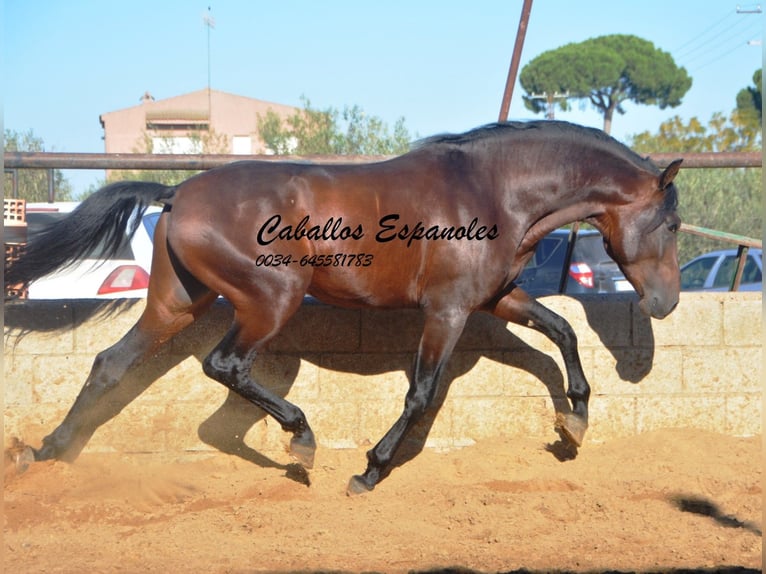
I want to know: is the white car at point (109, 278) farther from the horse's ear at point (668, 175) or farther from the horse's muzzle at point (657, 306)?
the horse's ear at point (668, 175)

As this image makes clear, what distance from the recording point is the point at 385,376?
19.2 feet

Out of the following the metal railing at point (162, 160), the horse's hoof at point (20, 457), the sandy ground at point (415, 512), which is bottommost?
the sandy ground at point (415, 512)

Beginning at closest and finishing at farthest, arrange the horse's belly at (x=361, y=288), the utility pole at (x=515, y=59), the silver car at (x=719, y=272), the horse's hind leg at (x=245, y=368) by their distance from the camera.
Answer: the horse's hind leg at (x=245, y=368) < the horse's belly at (x=361, y=288) < the utility pole at (x=515, y=59) < the silver car at (x=719, y=272)

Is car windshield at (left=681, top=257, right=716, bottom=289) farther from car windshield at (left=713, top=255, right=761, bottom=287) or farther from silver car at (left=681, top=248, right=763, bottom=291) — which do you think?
car windshield at (left=713, top=255, right=761, bottom=287)

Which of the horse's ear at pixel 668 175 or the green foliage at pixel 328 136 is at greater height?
the green foliage at pixel 328 136

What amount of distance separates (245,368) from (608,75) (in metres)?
52.5

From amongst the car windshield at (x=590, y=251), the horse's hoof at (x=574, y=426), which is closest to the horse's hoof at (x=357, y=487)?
the horse's hoof at (x=574, y=426)

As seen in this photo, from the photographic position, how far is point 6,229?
5.96 m

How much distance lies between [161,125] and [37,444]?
44.3m

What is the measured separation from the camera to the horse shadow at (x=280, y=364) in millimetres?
5707

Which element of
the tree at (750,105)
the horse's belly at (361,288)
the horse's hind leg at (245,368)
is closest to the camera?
the horse's hind leg at (245,368)

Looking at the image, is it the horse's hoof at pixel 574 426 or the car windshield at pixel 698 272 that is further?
the car windshield at pixel 698 272

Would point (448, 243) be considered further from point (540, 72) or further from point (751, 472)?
point (540, 72)

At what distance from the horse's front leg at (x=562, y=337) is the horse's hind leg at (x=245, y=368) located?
1453 millimetres
